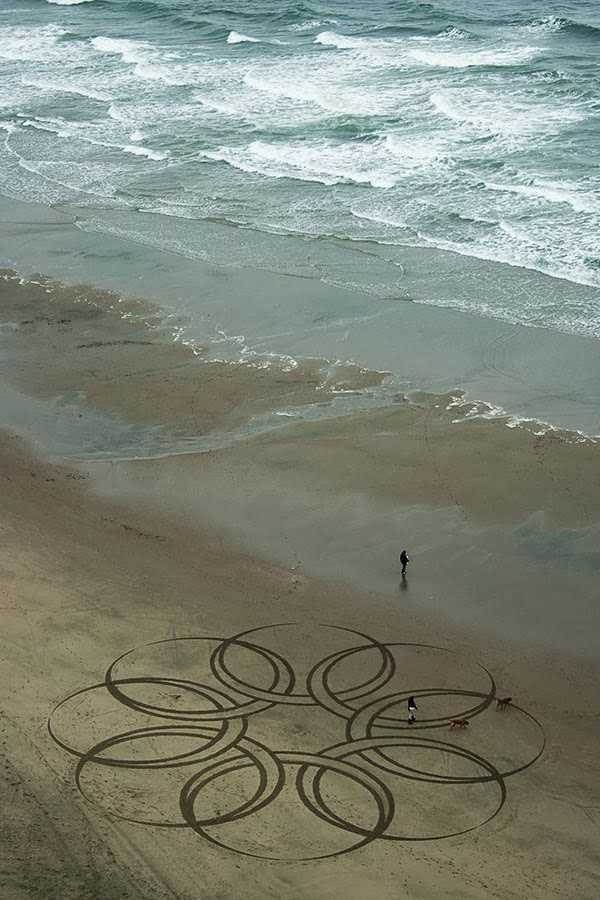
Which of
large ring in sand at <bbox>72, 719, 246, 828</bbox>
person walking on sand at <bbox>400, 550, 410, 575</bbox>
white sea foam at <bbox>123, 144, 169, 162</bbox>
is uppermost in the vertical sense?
white sea foam at <bbox>123, 144, 169, 162</bbox>

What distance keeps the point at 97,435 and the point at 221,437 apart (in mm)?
3046

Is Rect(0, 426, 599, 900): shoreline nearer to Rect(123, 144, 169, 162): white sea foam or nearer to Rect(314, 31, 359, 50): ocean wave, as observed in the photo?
Rect(123, 144, 169, 162): white sea foam

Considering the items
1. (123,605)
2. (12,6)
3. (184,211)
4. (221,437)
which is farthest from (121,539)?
(12,6)

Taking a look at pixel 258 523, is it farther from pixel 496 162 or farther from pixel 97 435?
pixel 496 162

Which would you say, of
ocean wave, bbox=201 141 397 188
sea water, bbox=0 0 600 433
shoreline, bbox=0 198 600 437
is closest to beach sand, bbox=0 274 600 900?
shoreline, bbox=0 198 600 437

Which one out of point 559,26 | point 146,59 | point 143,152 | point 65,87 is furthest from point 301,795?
point 559,26

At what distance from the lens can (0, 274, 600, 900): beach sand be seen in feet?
55.3

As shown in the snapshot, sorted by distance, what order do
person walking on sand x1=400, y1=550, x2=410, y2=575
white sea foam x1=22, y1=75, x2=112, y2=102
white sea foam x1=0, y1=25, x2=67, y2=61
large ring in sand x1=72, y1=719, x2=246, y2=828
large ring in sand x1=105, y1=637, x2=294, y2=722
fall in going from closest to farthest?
large ring in sand x1=72, y1=719, x2=246, y2=828
large ring in sand x1=105, y1=637, x2=294, y2=722
person walking on sand x1=400, y1=550, x2=410, y2=575
white sea foam x1=22, y1=75, x2=112, y2=102
white sea foam x1=0, y1=25, x2=67, y2=61

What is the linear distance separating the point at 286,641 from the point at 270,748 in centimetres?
A: 294

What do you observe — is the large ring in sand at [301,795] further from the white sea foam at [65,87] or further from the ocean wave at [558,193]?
the white sea foam at [65,87]

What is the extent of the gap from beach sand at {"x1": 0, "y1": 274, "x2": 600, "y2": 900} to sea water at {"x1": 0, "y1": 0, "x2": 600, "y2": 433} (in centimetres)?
395

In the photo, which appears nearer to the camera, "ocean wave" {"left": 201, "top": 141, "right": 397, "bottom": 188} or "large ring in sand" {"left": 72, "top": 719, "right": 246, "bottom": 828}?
"large ring in sand" {"left": 72, "top": 719, "right": 246, "bottom": 828}

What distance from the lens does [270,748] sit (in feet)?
62.2

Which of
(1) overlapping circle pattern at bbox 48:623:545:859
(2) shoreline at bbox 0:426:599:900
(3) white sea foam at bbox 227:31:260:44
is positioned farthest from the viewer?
(3) white sea foam at bbox 227:31:260:44
